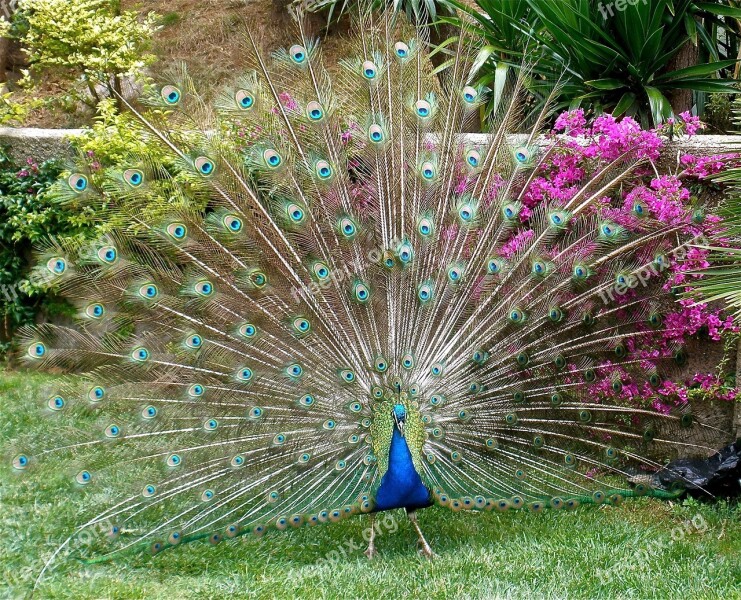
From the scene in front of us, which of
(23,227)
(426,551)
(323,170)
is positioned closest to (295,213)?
(323,170)

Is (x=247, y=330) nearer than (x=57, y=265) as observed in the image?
No

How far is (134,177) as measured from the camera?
494 centimetres

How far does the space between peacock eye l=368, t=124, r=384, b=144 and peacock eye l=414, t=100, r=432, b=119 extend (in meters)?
0.25

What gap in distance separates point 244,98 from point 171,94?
1.30ft

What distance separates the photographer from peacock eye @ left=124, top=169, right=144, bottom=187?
4922 millimetres

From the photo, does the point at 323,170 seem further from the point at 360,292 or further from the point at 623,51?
the point at 623,51

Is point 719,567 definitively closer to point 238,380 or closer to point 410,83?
point 238,380

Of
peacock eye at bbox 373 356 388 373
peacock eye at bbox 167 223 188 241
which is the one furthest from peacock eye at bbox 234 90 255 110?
peacock eye at bbox 373 356 388 373

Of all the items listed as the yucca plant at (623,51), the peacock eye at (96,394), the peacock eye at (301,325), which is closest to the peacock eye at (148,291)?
the peacock eye at (96,394)

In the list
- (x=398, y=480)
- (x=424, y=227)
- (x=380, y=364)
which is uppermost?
(x=424, y=227)

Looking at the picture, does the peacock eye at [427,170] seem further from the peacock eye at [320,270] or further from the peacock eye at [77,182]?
the peacock eye at [77,182]

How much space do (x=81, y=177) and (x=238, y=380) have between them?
4.57ft

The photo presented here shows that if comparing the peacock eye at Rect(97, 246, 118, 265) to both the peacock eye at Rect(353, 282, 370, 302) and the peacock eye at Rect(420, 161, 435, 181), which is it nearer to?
the peacock eye at Rect(353, 282, 370, 302)

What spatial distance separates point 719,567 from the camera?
4.71m
